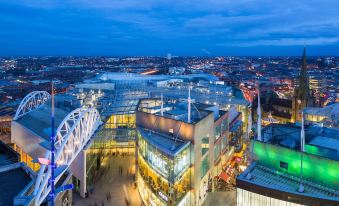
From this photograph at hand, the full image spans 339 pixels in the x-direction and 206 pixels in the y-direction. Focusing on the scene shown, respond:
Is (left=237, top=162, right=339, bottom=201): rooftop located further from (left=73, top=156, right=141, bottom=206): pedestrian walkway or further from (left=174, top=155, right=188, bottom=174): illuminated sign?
(left=73, top=156, right=141, bottom=206): pedestrian walkway

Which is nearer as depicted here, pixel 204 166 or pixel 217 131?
pixel 204 166

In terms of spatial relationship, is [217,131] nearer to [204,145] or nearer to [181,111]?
[181,111]

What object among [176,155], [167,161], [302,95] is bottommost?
[167,161]

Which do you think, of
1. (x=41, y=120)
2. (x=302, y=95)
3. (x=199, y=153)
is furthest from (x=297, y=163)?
(x=302, y=95)

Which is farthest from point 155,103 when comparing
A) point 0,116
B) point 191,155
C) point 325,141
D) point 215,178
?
point 0,116

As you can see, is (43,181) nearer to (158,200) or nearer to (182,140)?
(158,200)

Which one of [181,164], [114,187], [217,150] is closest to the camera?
[181,164]

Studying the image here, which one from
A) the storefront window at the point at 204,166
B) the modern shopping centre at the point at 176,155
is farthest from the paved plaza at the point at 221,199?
the storefront window at the point at 204,166
